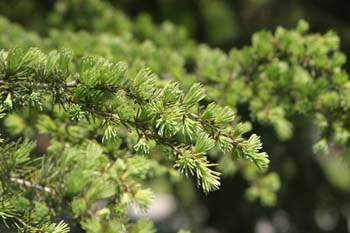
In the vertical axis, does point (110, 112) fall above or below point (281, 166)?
below

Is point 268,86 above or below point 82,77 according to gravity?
above

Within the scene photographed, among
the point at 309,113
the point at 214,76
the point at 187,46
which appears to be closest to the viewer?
the point at 309,113

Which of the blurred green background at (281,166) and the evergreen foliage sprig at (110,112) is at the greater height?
the blurred green background at (281,166)

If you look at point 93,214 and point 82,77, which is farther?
point 93,214

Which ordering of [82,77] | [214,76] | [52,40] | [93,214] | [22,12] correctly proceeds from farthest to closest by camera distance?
[22,12] → [52,40] → [214,76] → [93,214] → [82,77]

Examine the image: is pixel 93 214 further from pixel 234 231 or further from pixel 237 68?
pixel 234 231

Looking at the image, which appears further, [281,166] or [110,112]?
[281,166]

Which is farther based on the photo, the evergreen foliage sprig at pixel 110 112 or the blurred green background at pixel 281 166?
the blurred green background at pixel 281 166

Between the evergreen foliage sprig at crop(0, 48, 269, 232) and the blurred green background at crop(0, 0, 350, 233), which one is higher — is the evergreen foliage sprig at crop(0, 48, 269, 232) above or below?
below

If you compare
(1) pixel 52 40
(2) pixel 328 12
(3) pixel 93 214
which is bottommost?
(3) pixel 93 214

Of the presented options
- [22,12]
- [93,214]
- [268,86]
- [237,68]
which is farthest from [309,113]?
[22,12]

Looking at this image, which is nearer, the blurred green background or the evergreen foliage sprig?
the evergreen foliage sprig
